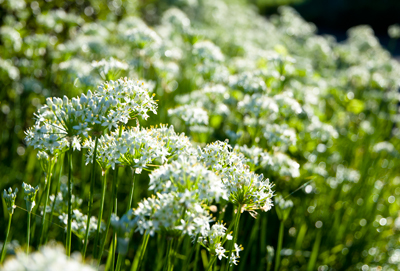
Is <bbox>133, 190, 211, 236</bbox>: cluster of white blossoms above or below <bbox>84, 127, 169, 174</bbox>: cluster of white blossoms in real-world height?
below

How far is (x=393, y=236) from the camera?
384cm

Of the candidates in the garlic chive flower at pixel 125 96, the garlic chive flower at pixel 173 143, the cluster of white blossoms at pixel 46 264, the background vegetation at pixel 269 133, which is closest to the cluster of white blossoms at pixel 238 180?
the garlic chive flower at pixel 173 143

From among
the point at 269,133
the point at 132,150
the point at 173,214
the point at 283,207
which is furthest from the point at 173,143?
the point at 269,133

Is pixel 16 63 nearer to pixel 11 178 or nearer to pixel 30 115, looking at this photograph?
pixel 30 115

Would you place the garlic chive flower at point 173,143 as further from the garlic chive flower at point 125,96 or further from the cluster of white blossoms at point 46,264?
the cluster of white blossoms at point 46,264

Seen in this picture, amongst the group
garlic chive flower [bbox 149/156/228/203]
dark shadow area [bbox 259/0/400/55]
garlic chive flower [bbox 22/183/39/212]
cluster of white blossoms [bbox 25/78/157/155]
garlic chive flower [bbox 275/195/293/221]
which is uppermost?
dark shadow area [bbox 259/0/400/55]

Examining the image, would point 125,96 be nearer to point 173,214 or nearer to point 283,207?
point 173,214

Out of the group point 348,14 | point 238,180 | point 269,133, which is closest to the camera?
point 238,180

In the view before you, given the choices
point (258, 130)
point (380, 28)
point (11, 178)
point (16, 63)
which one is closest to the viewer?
point (258, 130)

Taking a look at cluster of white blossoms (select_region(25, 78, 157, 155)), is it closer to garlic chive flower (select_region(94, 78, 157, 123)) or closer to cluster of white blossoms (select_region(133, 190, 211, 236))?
garlic chive flower (select_region(94, 78, 157, 123))

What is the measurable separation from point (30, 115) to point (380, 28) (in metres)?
18.2

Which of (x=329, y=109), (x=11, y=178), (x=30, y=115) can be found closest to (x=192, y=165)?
(x=11, y=178)

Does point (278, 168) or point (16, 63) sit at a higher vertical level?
point (16, 63)

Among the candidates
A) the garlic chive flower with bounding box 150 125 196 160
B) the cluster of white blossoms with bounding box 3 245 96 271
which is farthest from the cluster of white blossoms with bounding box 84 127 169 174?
the cluster of white blossoms with bounding box 3 245 96 271
